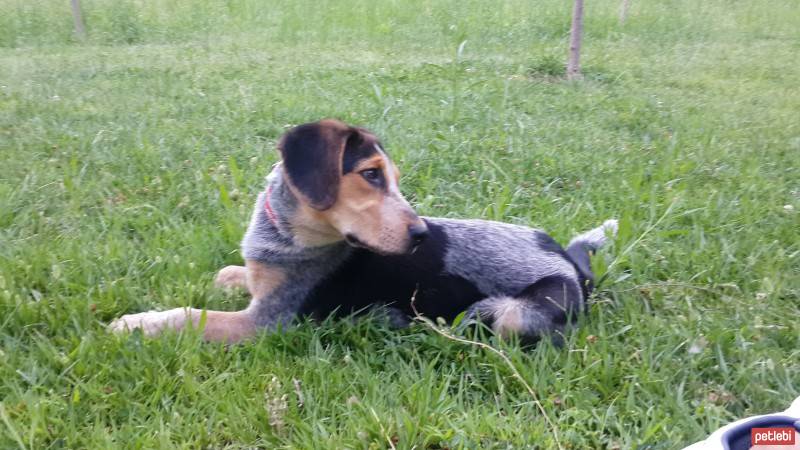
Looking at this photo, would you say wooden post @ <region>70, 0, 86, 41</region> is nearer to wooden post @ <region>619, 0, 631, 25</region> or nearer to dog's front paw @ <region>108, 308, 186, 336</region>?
wooden post @ <region>619, 0, 631, 25</region>

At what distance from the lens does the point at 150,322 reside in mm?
3047

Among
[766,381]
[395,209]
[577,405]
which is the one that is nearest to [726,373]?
[766,381]

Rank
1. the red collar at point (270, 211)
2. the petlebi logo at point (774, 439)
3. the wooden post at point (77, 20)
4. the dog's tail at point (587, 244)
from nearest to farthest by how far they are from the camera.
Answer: the petlebi logo at point (774, 439)
the red collar at point (270, 211)
the dog's tail at point (587, 244)
the wooden post at point (77, 20)

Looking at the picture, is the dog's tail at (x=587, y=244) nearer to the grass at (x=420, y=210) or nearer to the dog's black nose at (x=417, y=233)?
the grass at (x=420, y=210)

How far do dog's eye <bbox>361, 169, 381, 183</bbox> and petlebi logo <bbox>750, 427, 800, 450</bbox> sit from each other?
1877 mm

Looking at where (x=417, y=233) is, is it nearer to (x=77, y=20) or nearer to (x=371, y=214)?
(x=371, y=214)

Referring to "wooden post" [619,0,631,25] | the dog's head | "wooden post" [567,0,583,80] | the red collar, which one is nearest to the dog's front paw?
the red collar

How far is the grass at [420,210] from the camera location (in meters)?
2.61

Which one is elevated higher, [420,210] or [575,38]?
[575,38]

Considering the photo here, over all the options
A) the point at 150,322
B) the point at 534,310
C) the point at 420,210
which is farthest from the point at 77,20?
the point at 534,310

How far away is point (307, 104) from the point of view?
22.5 ft

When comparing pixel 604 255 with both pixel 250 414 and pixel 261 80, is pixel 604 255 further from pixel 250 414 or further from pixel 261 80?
pixel 261 80

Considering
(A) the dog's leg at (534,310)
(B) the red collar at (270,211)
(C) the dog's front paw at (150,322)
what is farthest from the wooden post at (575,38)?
(C) the dog's front paw at (150,322)

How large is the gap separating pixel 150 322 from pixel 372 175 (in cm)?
122
